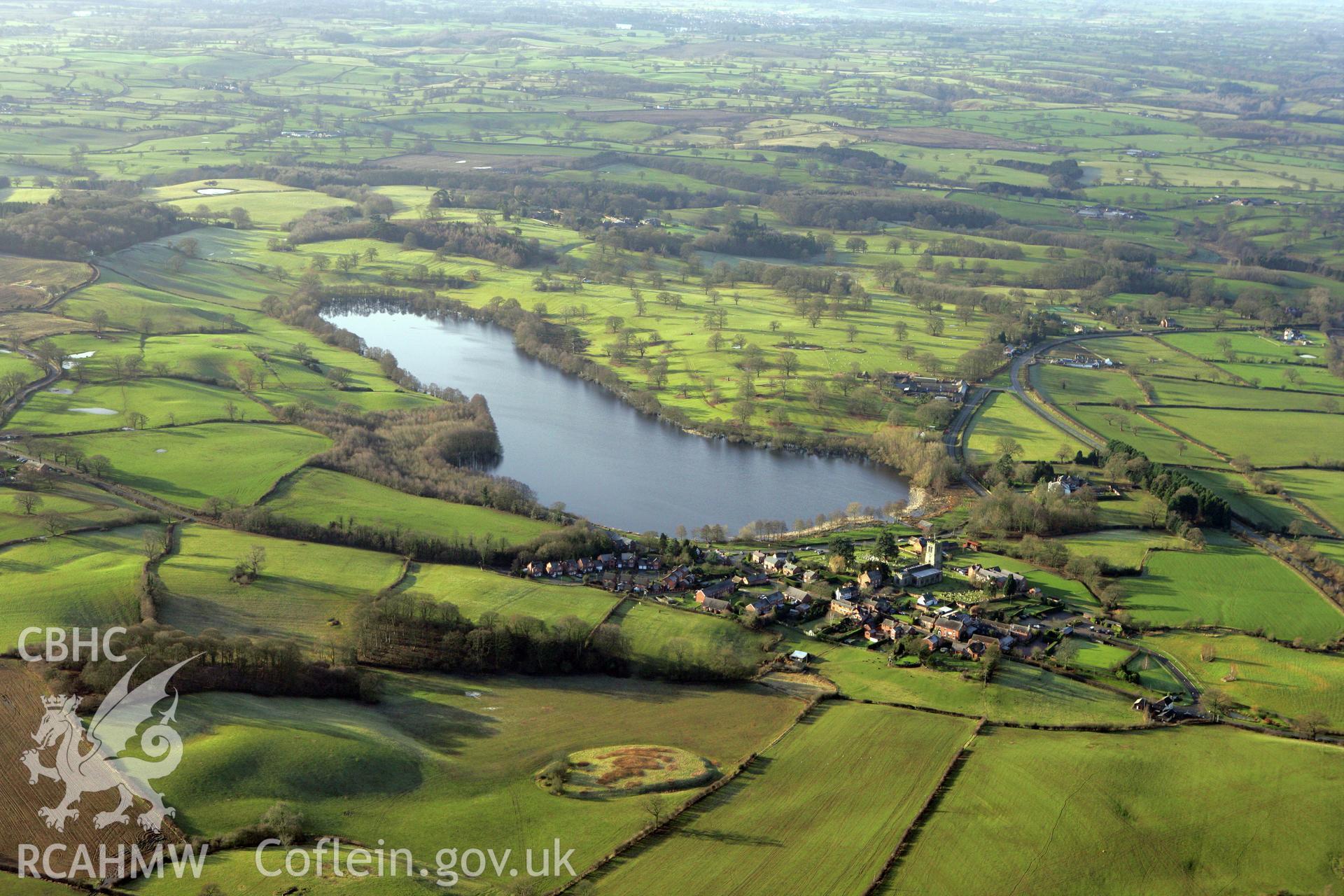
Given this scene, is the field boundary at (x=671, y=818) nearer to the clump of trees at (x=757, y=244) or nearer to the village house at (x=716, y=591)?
the village house at (x=716, y=591)

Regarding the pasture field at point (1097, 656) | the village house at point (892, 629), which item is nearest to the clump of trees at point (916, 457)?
the village house at point (892, 629)

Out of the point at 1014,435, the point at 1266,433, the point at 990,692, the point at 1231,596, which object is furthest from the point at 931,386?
the point at 990,692

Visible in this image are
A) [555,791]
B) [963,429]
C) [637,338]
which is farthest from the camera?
[637,338]

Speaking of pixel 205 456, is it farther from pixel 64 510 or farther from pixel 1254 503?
pixel 1254 503

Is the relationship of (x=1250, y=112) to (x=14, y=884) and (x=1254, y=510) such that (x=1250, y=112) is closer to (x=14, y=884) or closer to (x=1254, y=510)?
(x=1254, y=510)

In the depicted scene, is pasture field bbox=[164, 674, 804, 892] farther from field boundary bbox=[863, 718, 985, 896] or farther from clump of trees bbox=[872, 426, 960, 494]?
clump of trees bbox=[872, 426, 960, 494]

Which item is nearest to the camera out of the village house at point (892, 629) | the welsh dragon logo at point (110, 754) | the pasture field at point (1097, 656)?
the welsh dragon logo at point (110, 754)

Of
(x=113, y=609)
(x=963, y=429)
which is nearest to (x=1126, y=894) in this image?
(x=113, y=609)
